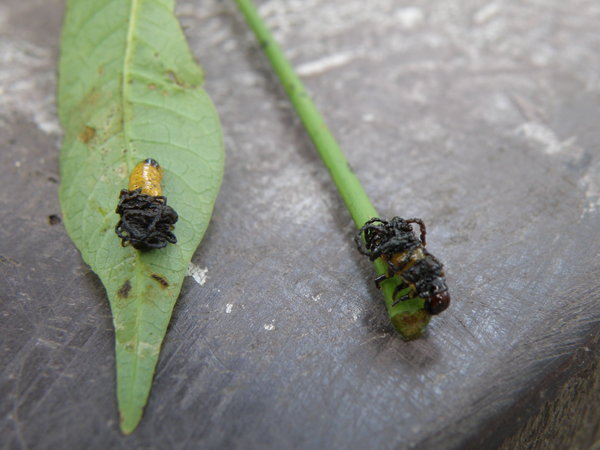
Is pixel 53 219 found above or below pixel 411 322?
above

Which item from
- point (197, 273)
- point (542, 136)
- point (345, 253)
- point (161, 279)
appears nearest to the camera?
point (161, 279)

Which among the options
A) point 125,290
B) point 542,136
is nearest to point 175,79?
point 125,290

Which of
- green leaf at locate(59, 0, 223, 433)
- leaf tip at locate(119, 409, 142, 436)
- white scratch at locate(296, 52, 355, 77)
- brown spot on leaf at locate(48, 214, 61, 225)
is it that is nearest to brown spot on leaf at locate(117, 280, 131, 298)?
green leaf at locate(59, 0, 223, 433)

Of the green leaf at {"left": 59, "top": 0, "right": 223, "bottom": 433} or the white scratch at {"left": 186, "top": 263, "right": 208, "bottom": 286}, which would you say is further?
the white scratch at {"left": 186, "top": 263, "right": 208, "bottom": 286}

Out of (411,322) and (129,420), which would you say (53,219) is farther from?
(411,322)

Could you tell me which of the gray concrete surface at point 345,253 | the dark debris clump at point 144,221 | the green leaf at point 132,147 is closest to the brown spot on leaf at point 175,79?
the green leaf at point 132,147

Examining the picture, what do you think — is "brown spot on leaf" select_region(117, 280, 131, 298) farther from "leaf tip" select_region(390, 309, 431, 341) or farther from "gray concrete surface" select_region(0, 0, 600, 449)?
"leaf tip" select_region(390, 309, 431, 341)
